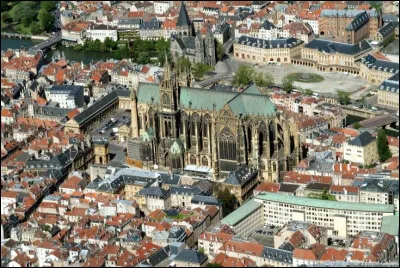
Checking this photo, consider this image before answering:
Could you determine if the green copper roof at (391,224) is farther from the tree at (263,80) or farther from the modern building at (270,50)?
the modern building at (270,50)

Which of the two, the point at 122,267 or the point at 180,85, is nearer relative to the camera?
the point at 122,267

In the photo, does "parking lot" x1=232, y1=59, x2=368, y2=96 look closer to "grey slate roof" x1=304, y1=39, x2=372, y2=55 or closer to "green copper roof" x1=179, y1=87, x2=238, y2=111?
"grey slate roof" x1=304, y1=39, x2=372, y2=55

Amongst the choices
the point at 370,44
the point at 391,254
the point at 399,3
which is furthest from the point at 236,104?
the point at 399,3

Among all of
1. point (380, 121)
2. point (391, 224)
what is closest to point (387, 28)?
point (380, 121)

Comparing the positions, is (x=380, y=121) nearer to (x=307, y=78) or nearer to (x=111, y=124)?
(x=307, y=78)

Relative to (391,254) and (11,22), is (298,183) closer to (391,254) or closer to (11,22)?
(391,254)
